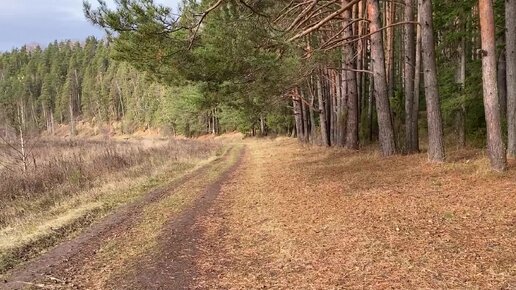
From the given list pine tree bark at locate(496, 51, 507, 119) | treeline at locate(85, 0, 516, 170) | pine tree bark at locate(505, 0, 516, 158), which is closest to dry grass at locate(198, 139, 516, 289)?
pine tree bark at locate(505, 0, 516, 158)

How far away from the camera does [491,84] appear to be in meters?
9.19

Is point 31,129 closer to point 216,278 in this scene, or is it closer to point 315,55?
point 315,55

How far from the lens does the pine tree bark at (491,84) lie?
30.0 feet

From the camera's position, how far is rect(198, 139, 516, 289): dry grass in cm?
482

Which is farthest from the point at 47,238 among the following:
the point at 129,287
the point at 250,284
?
the point at 250,284

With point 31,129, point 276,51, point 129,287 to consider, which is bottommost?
point 129,287

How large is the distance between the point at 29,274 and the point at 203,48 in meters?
8.06

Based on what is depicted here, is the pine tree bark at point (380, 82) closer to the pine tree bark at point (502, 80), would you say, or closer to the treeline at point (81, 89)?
the pine tree bark at point (502, 80)

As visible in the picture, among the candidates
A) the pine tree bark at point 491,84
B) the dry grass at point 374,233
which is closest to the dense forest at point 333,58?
the pine tree bark at point 491,84

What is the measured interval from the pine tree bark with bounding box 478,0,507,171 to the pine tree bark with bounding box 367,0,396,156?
442 cm

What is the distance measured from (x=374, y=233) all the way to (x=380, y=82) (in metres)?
8.37

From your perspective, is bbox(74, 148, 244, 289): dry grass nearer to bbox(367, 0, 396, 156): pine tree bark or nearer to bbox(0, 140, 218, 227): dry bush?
bbox(0, 140, 218, 227): dry bush

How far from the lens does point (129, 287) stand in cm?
508

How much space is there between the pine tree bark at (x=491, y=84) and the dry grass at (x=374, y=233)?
1.39 ft
